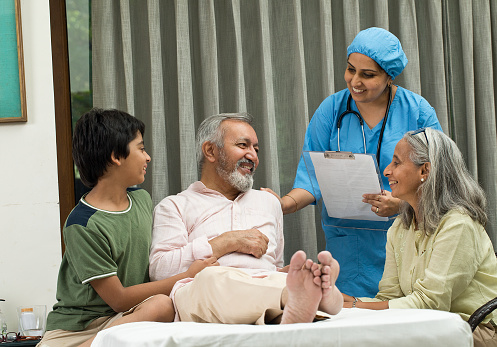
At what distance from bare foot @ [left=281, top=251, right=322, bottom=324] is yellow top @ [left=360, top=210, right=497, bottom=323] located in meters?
0.55

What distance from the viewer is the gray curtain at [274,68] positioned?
299 centimetres

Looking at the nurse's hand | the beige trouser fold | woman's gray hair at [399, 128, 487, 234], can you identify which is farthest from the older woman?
the beige trouser fold

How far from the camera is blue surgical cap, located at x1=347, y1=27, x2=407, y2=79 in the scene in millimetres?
2584

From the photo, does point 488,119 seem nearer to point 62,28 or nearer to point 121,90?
point 121,90

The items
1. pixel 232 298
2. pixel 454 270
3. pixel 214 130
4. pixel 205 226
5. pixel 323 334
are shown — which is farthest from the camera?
pixel 214 130

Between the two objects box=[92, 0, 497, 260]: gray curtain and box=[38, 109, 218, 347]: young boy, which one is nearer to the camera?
box=[38, 109, 218, 347]: young boy

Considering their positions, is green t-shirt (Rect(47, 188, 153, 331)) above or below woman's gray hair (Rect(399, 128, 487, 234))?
below

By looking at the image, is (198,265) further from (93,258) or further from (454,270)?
(454,270)

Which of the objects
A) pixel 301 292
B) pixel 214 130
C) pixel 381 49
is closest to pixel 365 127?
pixel 381 49

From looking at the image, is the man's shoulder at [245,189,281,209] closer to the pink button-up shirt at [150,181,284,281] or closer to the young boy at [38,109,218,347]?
the pink button-up shirt at [150,181,284,281]

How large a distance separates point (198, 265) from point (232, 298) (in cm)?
49

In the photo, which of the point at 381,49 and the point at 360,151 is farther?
the point at 360,151

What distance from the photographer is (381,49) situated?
8.48 ft

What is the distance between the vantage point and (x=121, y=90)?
9.95ft
